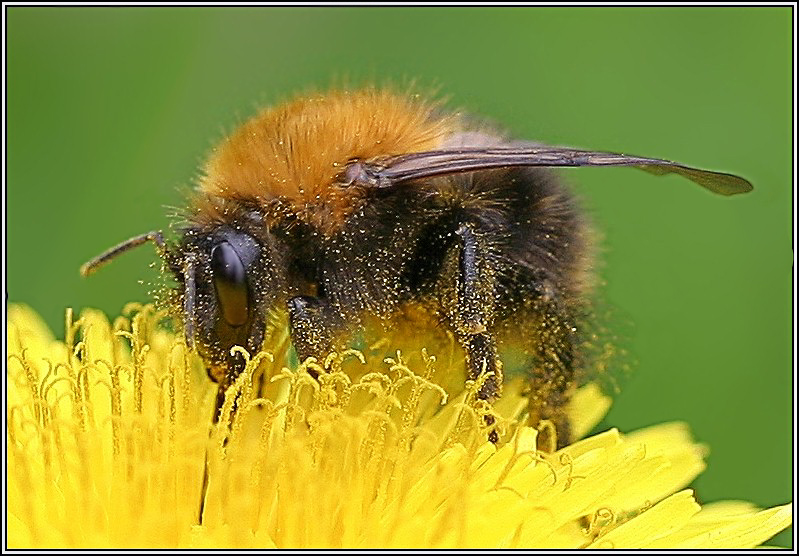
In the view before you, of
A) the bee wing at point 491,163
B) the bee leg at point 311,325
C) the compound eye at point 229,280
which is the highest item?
the bee wing at point 491,163

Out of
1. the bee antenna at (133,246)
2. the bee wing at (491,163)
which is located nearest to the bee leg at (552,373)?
the bee wing at (491,163)

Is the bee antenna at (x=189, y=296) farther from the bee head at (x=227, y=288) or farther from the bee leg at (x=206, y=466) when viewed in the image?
the bee leg at (x=206, y=466)

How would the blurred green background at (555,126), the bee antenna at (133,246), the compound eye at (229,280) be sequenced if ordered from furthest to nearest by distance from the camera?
the blurred green background at (555,126) < the bee antenna at (133,246) < the compound eye at (229,280)

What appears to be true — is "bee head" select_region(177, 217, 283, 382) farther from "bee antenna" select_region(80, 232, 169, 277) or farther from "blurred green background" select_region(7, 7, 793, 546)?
"blurred green background" select_region(7, 7, 793, 546)

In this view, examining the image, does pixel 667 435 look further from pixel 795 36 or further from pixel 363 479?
pixel 795 36

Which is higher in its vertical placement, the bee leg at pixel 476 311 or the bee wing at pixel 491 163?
the bee wing at pixel 491 163

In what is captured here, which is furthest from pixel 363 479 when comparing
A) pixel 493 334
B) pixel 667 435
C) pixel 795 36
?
pixel 795 36
